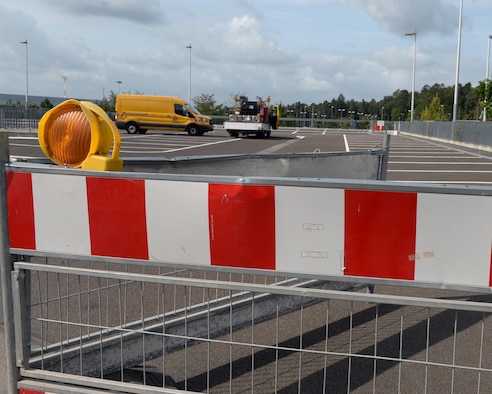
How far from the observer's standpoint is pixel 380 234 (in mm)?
2344

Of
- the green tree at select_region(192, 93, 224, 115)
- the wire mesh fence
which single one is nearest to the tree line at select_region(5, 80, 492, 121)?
the green tree at select_region(192, 93, 224, 115)

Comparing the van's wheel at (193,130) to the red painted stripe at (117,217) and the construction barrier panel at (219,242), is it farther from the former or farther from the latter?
the red painted stripe at (117,217)

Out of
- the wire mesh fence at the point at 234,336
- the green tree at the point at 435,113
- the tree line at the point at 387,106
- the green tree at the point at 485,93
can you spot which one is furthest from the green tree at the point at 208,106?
the wire mesh fence at the point at 234,336

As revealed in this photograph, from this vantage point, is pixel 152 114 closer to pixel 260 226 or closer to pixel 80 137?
pixel 80 137

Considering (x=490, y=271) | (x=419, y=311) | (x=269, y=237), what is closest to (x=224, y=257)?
(x=269, y=237)

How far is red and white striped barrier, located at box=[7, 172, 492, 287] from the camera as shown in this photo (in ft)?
7.50

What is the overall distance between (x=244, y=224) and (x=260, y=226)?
0.06m

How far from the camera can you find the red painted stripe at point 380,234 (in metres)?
2.31

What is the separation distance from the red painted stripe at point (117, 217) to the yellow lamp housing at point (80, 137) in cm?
33

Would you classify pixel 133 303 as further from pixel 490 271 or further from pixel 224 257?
pixel 490 271

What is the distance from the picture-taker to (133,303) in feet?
12.8

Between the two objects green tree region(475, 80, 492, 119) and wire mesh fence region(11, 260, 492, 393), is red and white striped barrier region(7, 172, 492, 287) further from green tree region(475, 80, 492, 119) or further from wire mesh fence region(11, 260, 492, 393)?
green tree region(475, 80, 492, 119)

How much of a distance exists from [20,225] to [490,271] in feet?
6.22

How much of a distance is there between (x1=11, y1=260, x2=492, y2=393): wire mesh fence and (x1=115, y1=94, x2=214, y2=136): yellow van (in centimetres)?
3225
